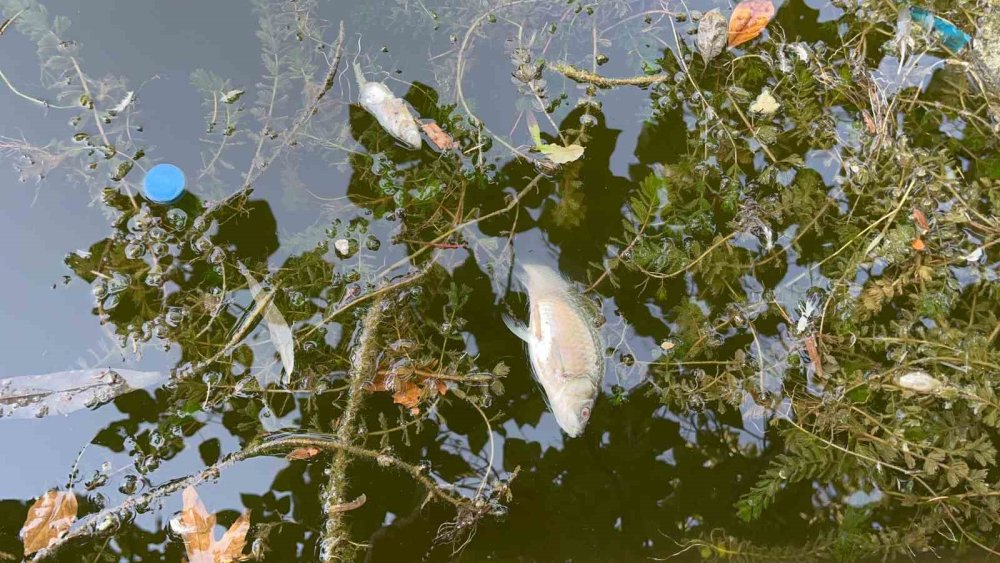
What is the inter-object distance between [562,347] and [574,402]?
292mm

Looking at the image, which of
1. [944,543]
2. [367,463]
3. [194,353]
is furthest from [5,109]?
[944,543]

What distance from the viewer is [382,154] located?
2.91 metres

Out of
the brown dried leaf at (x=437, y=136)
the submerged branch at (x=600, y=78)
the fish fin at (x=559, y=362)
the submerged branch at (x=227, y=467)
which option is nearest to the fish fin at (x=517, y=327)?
the fish fin at (x=559, y=362)

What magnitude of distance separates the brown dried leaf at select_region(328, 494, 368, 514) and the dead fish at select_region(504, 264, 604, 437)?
1065 mm

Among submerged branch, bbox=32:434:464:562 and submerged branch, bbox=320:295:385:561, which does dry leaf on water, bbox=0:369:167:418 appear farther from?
submerged branch, bbox=320:295:385:561

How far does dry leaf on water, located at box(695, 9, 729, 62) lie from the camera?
9.77ft

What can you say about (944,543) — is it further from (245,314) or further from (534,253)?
(245,314)

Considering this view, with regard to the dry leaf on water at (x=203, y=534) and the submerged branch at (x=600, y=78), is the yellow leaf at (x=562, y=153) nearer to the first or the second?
the submerged branch at (x=600, y=78)

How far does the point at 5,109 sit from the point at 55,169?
40 centimetres

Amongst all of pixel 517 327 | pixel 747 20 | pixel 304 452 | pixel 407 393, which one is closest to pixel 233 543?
pixel 304 452

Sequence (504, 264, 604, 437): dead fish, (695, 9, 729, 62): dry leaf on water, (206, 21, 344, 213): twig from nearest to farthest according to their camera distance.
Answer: (504, 264, 604, 437): dead fish
(206, 21, 344, 213): twig
(695, 9, 729, 62): dry leaf on water

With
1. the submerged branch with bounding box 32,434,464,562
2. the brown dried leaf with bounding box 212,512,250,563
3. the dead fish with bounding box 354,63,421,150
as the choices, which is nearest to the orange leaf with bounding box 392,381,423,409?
the submerged branch with bounding box 32,434,464,562

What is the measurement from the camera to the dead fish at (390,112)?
2836 mm

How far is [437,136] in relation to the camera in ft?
9.56
